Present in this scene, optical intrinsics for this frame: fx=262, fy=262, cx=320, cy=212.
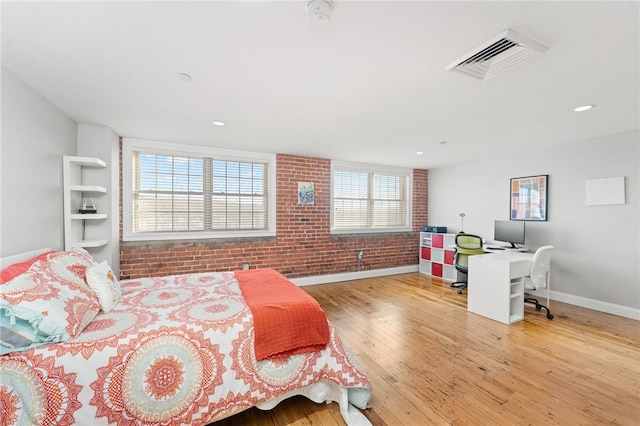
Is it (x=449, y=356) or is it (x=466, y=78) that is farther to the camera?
(x=449, y=356)

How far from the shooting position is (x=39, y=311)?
1.35m

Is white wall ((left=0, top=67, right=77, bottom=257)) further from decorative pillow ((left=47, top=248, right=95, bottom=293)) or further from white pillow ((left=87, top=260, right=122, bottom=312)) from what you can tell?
white pillow ((left=87, top=260, right=122, bottom=312))

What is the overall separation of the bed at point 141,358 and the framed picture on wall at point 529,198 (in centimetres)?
405

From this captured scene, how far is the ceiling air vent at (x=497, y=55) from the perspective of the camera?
1.53 meters

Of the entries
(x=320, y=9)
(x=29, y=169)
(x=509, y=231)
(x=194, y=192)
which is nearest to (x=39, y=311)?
(x=29, y=169)

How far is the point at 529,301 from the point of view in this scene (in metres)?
3.64

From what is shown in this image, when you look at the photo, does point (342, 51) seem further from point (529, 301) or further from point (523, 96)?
point (529, 301)

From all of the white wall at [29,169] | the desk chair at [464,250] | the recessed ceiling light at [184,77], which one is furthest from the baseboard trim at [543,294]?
the recessed ceiling light at [184,77]

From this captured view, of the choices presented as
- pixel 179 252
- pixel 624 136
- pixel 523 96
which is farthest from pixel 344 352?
pixel 624 136

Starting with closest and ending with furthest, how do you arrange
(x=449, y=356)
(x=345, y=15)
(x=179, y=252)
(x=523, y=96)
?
(x=345, y=15)
(x=523, y=96)
(x=449, y=356)
(x=179, y=252)

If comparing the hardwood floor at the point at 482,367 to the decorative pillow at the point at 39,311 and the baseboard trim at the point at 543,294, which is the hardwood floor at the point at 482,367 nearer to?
the baseboard trim at the point at 543,294

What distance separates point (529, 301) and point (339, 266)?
2.93m

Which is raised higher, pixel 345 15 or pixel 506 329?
pixel 345 15

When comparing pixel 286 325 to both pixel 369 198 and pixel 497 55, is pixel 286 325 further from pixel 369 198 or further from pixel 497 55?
pixel 369 198
